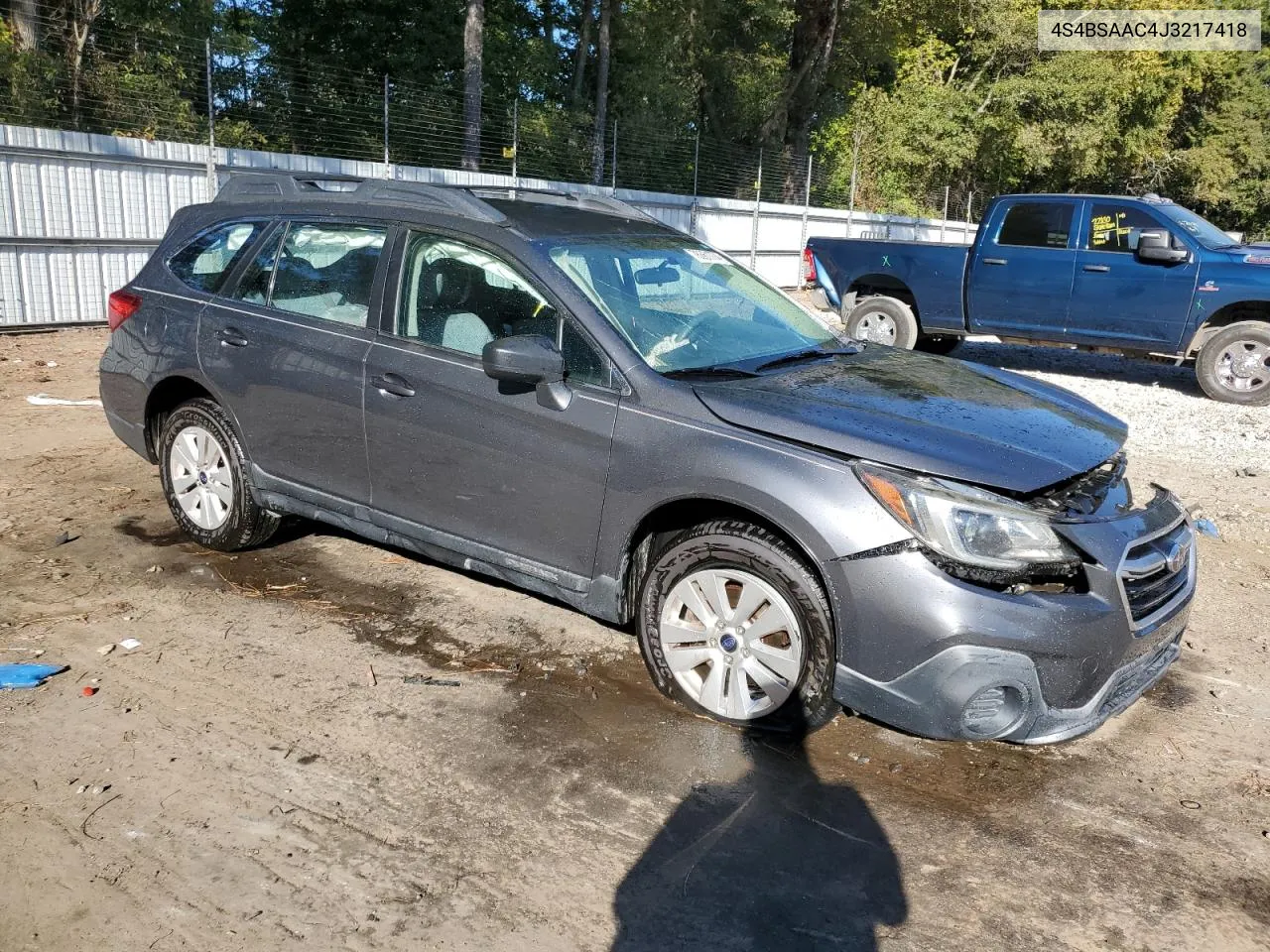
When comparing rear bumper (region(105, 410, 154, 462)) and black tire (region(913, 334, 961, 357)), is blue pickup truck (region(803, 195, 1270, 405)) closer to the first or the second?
black tire (region(913, 334, 961, 357))

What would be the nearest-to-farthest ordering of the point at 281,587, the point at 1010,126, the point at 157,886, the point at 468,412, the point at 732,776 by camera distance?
1. the point at 157,886
2. the point at 732,776
3. the point at 468,412
4. the point at 281,587
5. the point at 1010,126

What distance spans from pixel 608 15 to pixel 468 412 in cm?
2689

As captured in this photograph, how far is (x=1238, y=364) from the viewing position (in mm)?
10297

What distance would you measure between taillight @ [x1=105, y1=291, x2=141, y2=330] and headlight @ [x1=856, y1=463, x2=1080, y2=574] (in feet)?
13.0

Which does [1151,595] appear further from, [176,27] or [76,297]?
[176,27]

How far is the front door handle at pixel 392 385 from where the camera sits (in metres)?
4.34

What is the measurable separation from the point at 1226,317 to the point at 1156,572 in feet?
26.9

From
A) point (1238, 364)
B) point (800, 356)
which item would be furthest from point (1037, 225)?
point (800, 356)

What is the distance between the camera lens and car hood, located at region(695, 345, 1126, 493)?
340 centimetres

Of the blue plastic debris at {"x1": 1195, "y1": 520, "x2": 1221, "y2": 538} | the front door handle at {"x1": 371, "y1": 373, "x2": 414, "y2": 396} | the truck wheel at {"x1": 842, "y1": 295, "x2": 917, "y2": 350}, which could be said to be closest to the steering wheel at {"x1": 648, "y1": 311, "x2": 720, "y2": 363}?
the front door handle at {"x1": 371, "y1": 373, "x2": 414, "y2": 396}

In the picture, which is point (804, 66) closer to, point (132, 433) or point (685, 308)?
point (132, 433)

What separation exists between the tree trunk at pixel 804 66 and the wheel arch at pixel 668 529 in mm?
30350

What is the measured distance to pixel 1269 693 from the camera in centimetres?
427

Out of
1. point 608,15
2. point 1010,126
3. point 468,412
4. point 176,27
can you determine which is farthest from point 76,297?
point 1010,126
